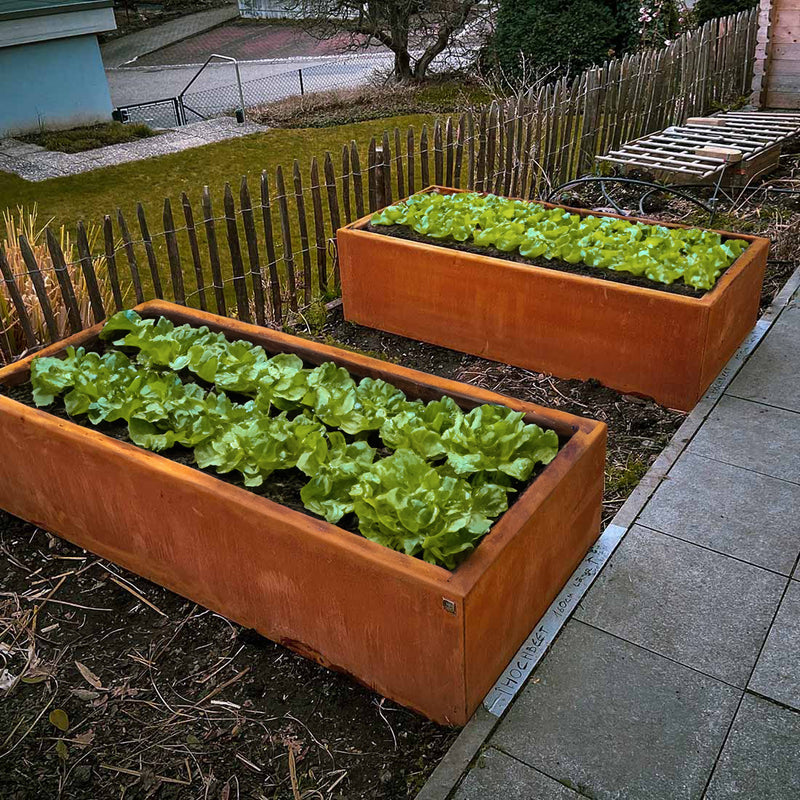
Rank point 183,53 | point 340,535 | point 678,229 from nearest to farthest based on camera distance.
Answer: point 340,535 → point 678,229 → point 183,53

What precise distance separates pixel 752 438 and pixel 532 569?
204 cm

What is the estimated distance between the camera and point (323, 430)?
11.4 feet

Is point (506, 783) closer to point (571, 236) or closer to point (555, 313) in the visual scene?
point (555, 313)

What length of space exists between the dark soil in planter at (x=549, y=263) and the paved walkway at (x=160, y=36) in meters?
24.1

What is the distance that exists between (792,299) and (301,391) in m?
4.15

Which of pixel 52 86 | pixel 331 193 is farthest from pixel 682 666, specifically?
pixel 52 86

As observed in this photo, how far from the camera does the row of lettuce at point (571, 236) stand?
5039 millimetres

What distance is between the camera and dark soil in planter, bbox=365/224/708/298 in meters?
4.89

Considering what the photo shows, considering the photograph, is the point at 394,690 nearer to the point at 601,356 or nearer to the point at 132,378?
the point at 132,378

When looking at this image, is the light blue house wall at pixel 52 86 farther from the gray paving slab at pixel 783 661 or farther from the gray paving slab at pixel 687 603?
the gray paving slab at pixel 783 661

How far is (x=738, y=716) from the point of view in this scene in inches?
116

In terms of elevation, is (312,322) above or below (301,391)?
below

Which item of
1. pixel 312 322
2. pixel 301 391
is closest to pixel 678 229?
pixel 312 322

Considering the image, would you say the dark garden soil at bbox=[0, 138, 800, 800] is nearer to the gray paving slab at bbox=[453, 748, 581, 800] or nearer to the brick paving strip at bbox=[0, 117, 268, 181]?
the gray paving slab at bbox=[453, 748, 581, 800]
